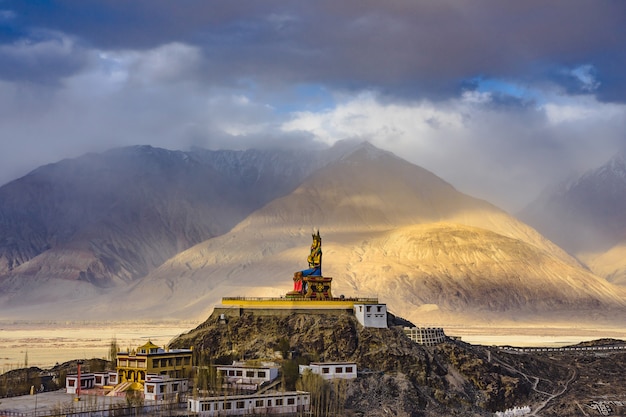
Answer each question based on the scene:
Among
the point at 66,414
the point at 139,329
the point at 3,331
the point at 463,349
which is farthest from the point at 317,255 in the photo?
the point at 3,331

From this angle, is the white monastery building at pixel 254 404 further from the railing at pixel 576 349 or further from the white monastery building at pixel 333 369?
the railing at pixel 576 349

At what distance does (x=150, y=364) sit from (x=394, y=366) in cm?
1824

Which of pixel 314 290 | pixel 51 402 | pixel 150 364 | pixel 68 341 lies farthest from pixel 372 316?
pixel 68 341

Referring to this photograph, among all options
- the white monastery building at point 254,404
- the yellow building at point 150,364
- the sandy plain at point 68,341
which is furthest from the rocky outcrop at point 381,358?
the sandy plain at point 68,341

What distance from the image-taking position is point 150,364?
7825 cm

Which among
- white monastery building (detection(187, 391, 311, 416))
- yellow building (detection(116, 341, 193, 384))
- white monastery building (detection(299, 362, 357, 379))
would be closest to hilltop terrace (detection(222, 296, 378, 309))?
white monastery building (detection(299, 362, 357, 379))

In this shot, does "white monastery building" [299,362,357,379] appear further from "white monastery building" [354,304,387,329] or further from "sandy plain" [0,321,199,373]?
"sandy plain" [0,321,199,373]

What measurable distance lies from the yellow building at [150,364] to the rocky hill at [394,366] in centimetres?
297

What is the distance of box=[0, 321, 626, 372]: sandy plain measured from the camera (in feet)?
447

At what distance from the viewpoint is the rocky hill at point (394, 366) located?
257ft

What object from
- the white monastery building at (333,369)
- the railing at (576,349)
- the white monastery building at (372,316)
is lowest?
the white monastery building at (333,369)

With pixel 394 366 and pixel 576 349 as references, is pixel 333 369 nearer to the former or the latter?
pixel 394 366

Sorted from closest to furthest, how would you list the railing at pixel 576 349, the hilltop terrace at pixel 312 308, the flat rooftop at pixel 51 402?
the flat rooftop at pixel 51 402 < the hilltop terrace at pixel 312 308 < the railing at pixel 576 349

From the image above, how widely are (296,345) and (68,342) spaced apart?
8357cm
